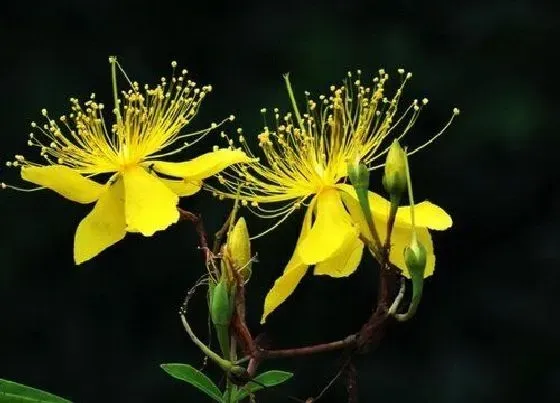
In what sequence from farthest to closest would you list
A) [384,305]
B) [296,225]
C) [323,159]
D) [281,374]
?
[296,225] < [323,159] < [281,374] < [384,305]

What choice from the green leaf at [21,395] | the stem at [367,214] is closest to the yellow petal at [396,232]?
the stem at [367,214]

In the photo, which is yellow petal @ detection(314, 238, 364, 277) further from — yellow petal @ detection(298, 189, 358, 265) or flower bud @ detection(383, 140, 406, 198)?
flower bud @ detection(383, 140, 406, 198)

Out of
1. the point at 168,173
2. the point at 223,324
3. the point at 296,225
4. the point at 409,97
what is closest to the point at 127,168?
the point at 168,173

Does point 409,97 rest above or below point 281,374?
above

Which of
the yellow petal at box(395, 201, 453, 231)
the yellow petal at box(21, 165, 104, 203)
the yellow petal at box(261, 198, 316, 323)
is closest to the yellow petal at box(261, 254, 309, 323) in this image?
the yellow petal at box(261, 198, 316, 323)

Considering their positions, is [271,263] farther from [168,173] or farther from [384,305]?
[384,305]

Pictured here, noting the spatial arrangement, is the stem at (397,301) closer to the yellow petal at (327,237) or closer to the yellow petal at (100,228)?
the yellow petal at (327,237)
